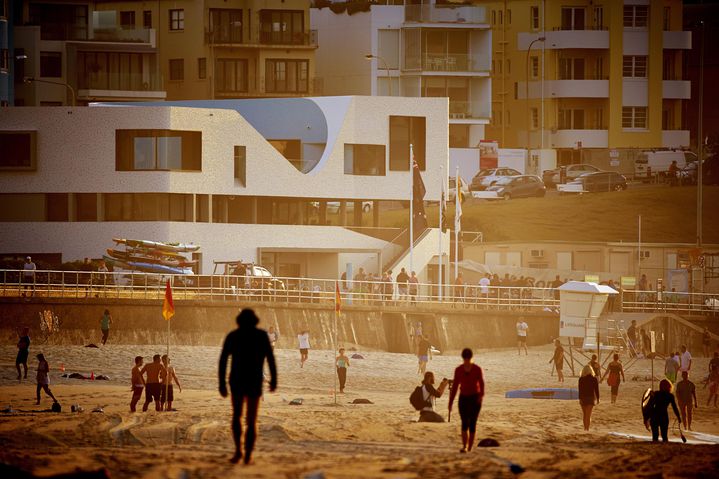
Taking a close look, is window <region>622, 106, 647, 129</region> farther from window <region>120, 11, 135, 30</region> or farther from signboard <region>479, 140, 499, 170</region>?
window <region>120, 11, 135, 30</region>

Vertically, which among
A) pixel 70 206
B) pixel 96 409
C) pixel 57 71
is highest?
pixel 57 71

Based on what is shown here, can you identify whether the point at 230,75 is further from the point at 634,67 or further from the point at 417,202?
the point at 417,202

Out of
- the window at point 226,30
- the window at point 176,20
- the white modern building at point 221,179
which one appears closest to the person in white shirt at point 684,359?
the white modern building at point 221,179

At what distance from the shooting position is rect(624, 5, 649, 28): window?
103438 millimetres

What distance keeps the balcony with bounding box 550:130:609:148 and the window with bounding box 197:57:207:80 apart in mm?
21247

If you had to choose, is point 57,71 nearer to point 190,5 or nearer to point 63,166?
point 190,5

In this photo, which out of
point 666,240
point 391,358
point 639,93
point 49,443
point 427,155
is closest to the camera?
point 49,443

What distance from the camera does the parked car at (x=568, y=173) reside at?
9754 centimetres

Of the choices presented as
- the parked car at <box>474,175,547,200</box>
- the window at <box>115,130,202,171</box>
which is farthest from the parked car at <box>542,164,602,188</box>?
the window at <box>115,130,202,171</box>

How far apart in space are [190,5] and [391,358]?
4435 centimetres

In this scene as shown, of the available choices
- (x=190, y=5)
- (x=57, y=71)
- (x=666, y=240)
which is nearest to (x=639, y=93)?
(x=666, y=240)

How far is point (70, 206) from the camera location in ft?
222

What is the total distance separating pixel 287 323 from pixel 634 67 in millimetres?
51582

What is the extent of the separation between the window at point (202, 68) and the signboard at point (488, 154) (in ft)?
53.8
